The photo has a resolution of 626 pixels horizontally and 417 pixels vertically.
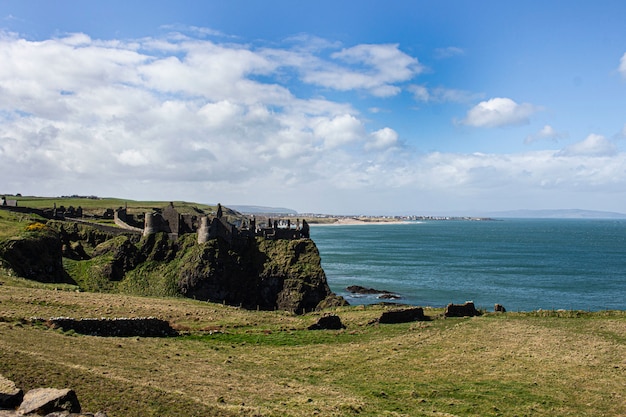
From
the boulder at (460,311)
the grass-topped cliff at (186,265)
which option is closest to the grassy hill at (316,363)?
the boulder at (460,311)

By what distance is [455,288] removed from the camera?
8488 cm

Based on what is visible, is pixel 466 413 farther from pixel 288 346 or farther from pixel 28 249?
pixel 28 249

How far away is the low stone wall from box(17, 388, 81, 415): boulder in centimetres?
1539

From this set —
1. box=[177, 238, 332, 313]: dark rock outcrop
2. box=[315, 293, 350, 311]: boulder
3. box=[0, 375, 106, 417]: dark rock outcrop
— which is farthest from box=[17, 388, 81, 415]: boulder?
→ box=[177, 238, 332, 313]: dark rock outcrop

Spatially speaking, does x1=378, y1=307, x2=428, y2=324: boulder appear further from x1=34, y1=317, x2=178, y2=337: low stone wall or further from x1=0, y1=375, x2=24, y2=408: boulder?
x1=0, y1=375, x2=24, y2=408: boulder

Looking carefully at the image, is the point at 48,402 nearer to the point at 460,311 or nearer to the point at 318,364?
the point at 318,364

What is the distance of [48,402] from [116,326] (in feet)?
58.5

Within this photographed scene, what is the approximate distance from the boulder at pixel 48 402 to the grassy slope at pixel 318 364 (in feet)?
6.23

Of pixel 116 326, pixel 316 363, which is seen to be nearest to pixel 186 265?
pixel 116 326

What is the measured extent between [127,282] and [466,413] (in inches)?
2044

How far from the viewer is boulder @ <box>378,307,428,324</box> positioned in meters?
38.1

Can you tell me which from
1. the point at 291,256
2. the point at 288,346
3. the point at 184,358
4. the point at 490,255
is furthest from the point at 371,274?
the point at 184,358

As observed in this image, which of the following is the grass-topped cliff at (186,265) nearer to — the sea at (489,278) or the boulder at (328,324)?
the sea at (489,278)

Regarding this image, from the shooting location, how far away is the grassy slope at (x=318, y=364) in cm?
1677
